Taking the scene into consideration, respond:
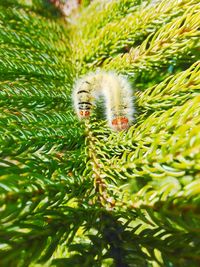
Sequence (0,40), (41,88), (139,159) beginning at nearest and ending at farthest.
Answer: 1. (139,159)
2. (41,88)
3. (0,40)

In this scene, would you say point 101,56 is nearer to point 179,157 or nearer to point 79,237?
point 79,237

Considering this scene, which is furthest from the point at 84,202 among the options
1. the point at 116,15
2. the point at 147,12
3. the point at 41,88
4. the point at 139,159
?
the point at 116,15

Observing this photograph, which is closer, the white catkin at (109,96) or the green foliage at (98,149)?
the green foliage at (98,149)

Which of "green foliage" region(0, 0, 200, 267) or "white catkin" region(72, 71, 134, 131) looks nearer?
"green foliage" region(0, 0, 200, 267)
